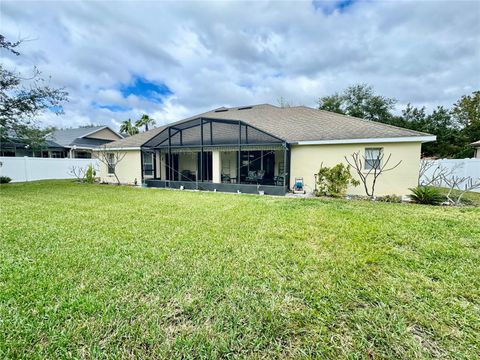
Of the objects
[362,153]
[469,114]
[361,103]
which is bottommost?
[362,153]

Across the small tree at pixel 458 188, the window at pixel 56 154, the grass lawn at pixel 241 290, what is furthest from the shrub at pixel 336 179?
the window at pixel 56 154

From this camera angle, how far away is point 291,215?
666 centimetres

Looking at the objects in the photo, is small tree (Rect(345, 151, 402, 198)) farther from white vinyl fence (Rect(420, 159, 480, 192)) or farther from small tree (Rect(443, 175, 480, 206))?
white vinyl fence (Rect(420, 159, 480, 192))

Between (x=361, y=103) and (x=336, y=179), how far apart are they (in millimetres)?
22834

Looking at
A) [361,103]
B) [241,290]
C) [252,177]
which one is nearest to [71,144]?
[252,177]

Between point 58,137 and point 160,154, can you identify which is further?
point 58,137

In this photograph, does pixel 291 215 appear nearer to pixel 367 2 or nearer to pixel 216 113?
pixel 367 2

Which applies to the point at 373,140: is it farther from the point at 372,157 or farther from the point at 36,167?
the point at 36,167

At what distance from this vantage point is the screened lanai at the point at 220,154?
38.6 ft

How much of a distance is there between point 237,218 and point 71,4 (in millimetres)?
11972

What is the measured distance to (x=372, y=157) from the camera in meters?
10.6

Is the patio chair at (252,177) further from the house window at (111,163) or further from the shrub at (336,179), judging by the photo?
the house window at (111,163)

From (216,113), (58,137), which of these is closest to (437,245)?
(216,113)

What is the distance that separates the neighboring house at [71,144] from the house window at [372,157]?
89.1 feet
